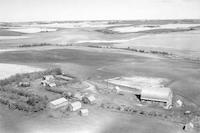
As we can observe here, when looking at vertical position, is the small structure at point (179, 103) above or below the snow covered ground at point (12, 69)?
below

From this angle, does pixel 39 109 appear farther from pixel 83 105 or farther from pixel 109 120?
pixel 109 120

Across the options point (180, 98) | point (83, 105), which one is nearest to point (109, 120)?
point (83, 105)

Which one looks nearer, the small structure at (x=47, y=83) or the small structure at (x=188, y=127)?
the small structure at (x=188, y=127)

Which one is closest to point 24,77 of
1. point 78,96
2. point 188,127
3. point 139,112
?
point 78,96

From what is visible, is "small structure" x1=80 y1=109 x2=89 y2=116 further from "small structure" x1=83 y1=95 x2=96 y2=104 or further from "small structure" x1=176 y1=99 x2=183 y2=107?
"small structure" x1=176 y1=99 x2=183 y2=107

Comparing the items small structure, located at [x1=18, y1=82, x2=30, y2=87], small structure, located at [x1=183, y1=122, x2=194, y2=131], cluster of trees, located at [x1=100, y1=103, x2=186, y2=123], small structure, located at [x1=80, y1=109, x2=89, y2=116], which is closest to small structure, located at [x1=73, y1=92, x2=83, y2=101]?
cluster of trees, located at [x1=100, y1=103, x2=186, y2=123]

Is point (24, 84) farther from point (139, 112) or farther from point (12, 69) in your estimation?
point (139, 112)

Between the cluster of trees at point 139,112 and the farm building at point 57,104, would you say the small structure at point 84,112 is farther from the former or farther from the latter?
the farm building at point 57,104

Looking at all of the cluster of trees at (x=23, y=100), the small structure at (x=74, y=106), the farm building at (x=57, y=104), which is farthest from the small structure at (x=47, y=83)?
the small structure at (x=74, y=106)
